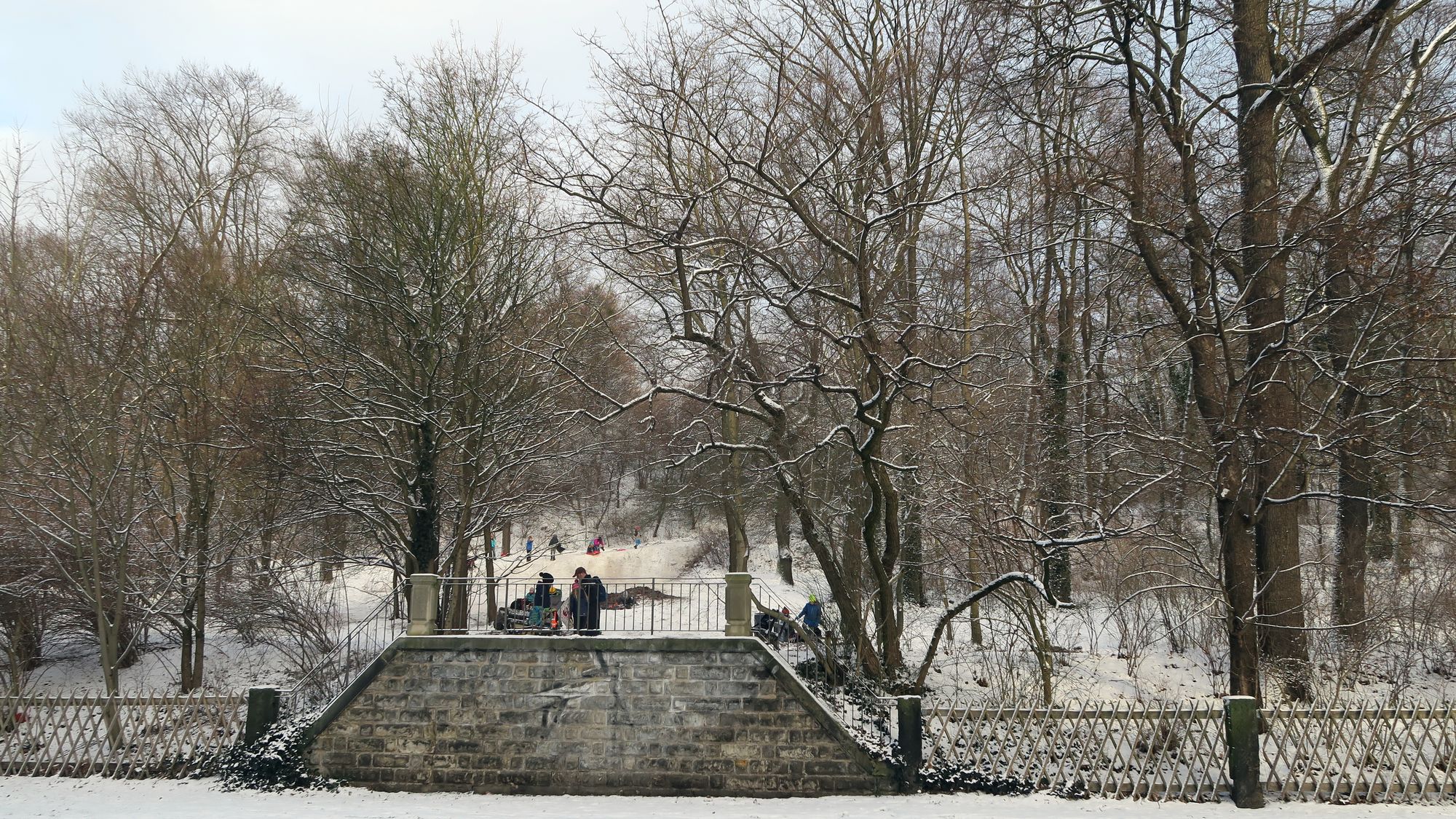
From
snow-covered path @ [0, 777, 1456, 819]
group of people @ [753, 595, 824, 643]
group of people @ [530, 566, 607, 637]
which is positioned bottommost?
snow-covered path @ [0, 777, 1456, 819]

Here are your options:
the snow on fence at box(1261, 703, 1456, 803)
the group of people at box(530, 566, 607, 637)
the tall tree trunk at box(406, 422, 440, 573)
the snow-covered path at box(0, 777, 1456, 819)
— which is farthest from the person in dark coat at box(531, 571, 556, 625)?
the snow on fence at box(1261, 703, 1456, 803)

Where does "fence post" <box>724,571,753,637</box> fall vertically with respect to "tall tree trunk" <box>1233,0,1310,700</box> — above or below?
below

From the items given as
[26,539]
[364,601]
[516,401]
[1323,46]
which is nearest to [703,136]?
[516,401]

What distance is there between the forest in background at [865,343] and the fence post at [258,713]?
3901mm

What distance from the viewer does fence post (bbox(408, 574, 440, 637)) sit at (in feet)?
34.5

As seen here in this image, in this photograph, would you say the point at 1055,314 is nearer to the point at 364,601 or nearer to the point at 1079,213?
the point at 1079,213

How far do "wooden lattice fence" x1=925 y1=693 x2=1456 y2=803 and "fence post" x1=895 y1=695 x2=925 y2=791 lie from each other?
13 cm

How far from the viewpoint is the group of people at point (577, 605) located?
11.2m

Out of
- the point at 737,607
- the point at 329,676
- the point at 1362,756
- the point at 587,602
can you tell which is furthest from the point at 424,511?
the point at 1362,756

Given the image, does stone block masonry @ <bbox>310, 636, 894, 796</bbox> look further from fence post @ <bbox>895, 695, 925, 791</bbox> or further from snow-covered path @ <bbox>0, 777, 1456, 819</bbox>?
fence post @ <bbox>895, 695, 925, 791</bbox>

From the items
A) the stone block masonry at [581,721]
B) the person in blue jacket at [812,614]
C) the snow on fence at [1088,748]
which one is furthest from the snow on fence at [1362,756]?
the person in blue jacket at [812,614]

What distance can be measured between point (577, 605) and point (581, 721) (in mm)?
1669

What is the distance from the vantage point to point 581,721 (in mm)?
10094

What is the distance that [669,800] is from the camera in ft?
31.8
